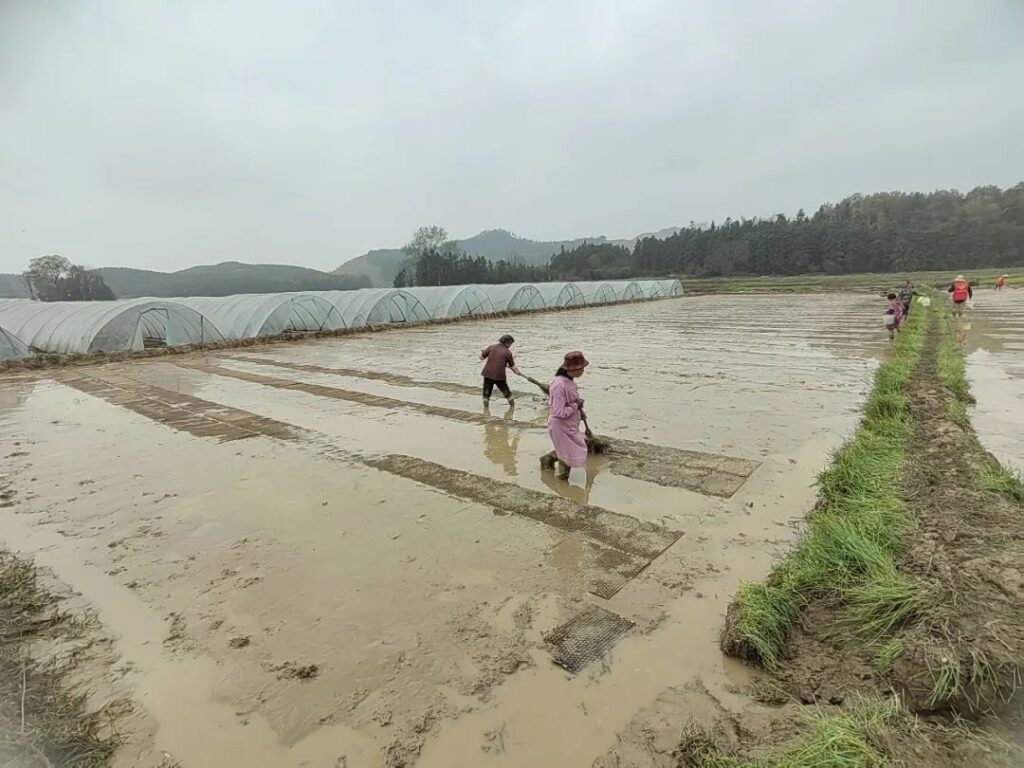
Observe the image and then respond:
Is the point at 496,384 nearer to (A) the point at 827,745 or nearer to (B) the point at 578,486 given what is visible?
(B) the point at 578,486

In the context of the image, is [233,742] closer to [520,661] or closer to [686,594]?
[520,661]

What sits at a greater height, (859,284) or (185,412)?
(859,284)

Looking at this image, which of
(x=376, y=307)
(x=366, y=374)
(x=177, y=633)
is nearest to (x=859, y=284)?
(x=376, y=307)

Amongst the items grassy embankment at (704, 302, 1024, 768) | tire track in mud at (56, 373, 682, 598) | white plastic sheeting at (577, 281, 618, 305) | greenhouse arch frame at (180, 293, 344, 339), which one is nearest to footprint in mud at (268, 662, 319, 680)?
tire track in mud at (56, 373, 682, 598)

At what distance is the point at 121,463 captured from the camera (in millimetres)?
5922

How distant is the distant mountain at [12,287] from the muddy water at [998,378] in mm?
80384

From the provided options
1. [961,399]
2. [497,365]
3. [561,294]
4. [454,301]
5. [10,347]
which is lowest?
[961,399]

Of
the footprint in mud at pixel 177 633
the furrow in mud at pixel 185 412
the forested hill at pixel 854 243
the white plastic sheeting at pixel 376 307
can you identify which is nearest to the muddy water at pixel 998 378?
the footprint in mud at pixel 177 633

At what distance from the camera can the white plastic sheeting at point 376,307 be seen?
21391 mm

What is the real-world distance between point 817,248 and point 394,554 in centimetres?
7324

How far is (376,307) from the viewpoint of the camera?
22.3 meters

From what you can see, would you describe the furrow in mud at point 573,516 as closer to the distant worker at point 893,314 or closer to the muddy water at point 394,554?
the muddy water at point 394,554

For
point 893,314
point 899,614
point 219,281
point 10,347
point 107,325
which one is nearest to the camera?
point 899,614

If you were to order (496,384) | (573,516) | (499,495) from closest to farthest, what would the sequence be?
(573,516) < (499,495) < (496,384)
